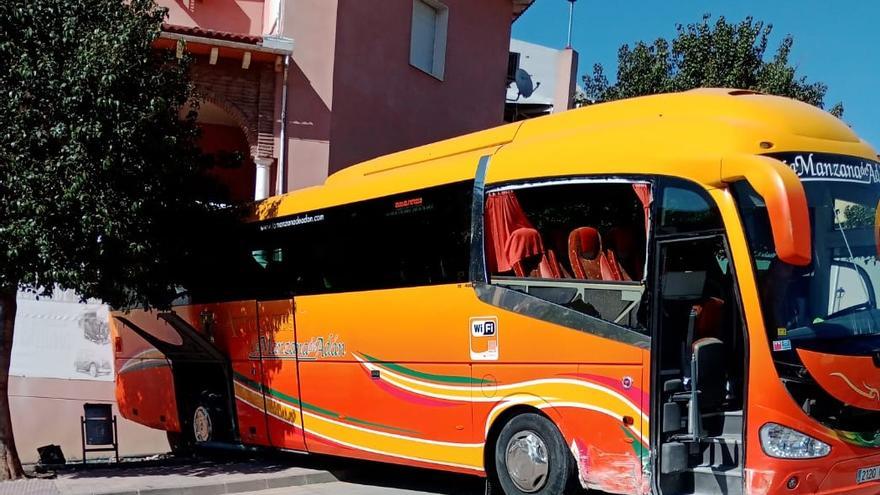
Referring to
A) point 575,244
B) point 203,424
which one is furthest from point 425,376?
point 203,424

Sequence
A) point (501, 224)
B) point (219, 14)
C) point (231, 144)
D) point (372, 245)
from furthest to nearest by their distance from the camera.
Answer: point (231, 144) → point (219, 14) → point (372, 245) → point (501, 224)

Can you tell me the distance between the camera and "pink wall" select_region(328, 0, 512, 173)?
16047mm

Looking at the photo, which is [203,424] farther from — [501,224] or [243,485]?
[501,224]

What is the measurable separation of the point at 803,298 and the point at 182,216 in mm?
7187

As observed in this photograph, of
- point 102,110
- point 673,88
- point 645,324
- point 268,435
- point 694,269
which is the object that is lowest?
point 268,435

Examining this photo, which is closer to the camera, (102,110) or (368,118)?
(102,110)

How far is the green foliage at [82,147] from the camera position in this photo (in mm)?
8945

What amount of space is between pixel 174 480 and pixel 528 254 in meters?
4.98

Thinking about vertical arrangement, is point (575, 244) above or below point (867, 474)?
above

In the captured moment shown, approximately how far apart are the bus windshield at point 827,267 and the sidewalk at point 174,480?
6178 mm

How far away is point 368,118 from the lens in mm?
16438

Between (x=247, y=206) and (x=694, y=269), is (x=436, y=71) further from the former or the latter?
(x=694, y=269)

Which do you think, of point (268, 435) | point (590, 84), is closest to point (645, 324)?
point (268, 435)

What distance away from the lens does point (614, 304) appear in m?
6.93
